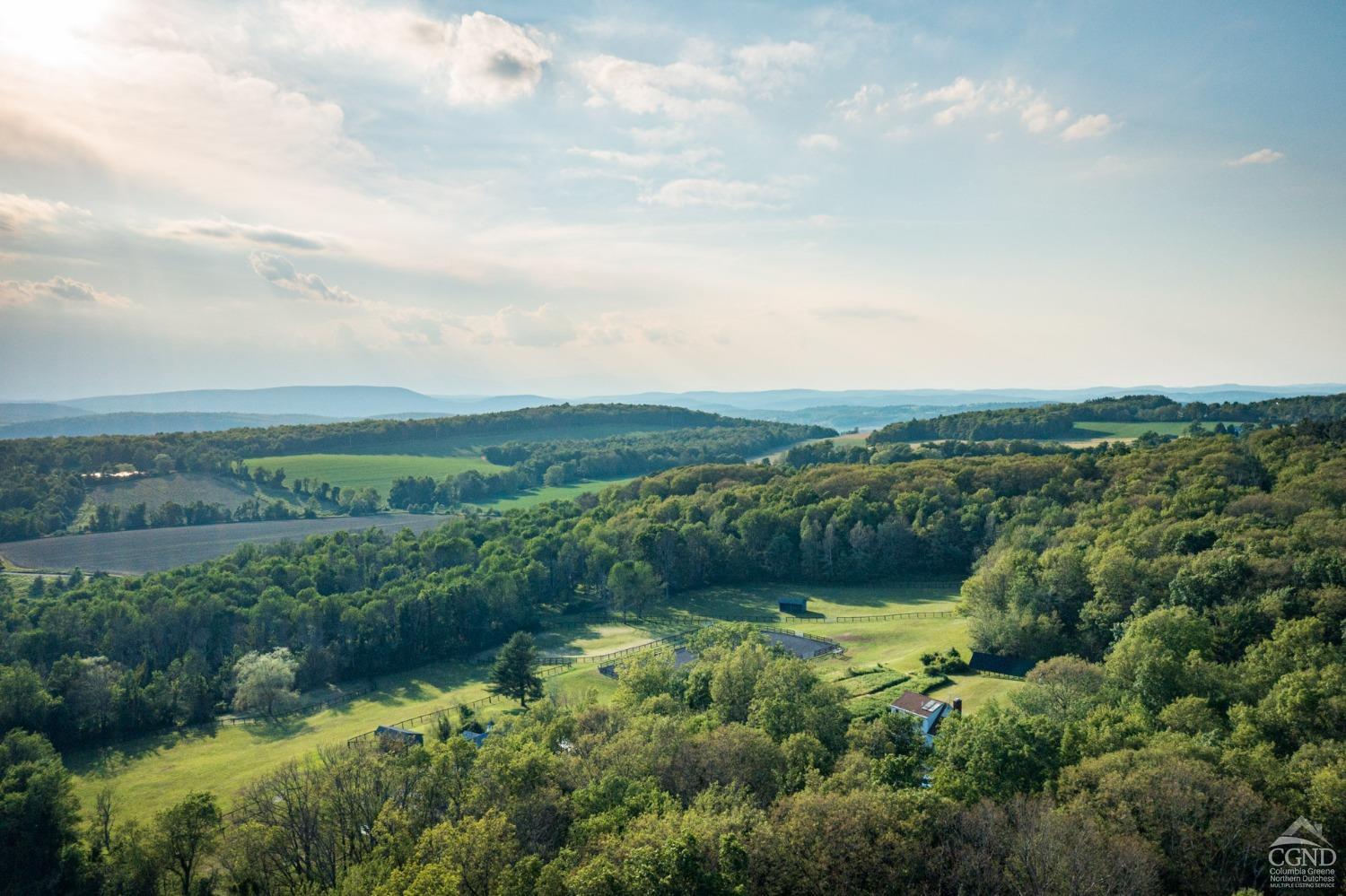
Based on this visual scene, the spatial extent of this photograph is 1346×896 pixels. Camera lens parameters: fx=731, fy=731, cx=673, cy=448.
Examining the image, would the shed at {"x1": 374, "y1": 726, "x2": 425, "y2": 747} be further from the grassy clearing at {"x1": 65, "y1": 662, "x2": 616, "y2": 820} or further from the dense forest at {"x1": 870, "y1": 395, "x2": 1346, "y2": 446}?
the dense forest at {"x1": 870, "y1": 395, "x2": 1346, "y2": 446}

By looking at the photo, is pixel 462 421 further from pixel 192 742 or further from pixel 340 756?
pixel 340 756

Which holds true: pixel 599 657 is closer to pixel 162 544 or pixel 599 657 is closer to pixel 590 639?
pixel 590 639

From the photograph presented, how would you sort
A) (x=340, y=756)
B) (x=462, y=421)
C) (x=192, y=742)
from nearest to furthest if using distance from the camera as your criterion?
(x=340, y=756), (x=192, y=742), (x=462, y=421)

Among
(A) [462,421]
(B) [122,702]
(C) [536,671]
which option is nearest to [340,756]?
(C) [536,671]

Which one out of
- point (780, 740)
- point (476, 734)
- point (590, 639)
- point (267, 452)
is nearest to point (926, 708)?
point (780, 740)

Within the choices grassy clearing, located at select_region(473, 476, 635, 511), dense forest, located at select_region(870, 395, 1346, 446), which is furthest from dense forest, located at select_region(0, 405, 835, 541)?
dense forest, located at select_region(870, 395, 1346, 446)

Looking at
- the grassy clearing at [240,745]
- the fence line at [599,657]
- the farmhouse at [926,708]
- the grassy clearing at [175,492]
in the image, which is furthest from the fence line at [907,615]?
the grassy clearing at [175,492]
